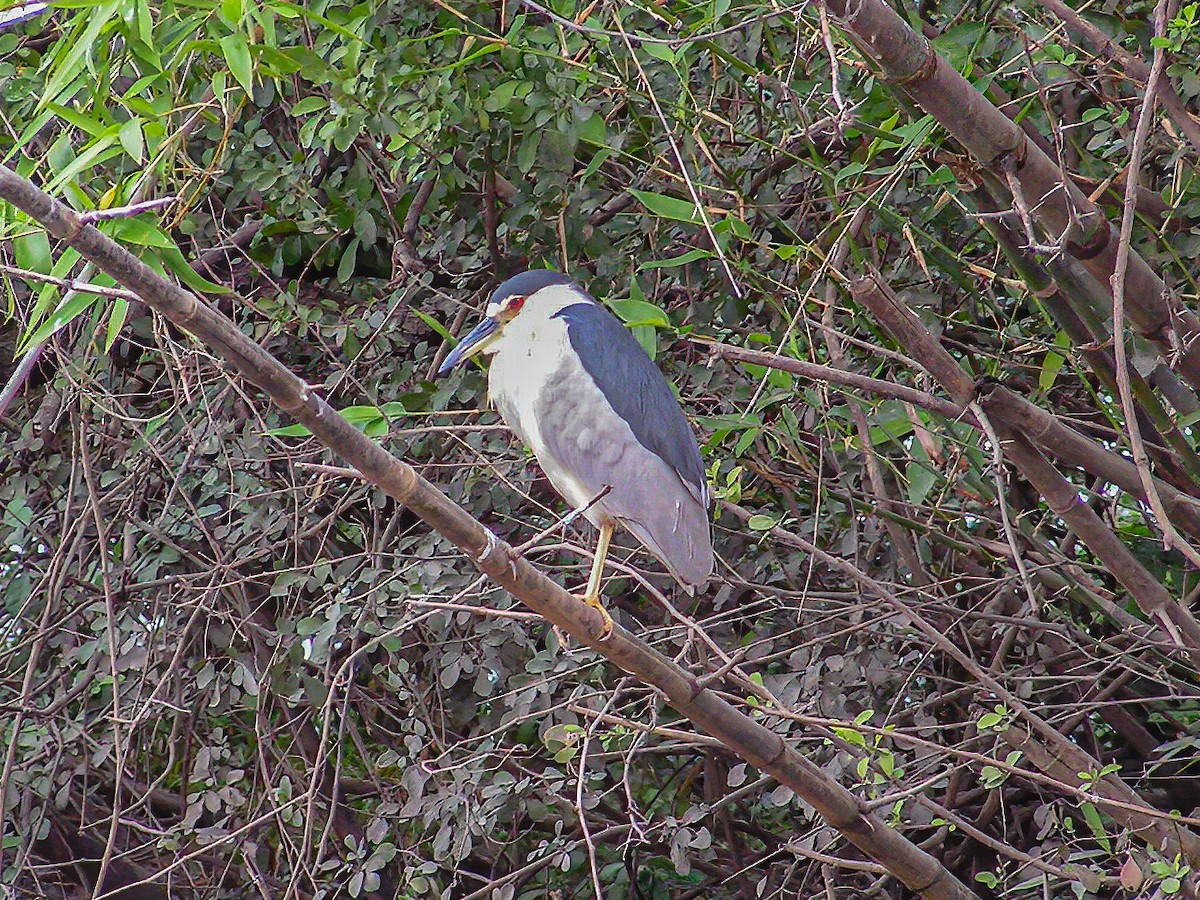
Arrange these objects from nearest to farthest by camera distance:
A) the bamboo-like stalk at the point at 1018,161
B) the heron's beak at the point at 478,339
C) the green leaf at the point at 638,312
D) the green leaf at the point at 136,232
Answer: the bamboo-like stalk at the point at 1018,161 < the green leaf at the point at 136,232 < the green leaf at the point at 638,312 < the heron's beak at the point at 478,339

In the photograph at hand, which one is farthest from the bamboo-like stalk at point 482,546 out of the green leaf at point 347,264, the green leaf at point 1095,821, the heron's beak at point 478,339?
the green leaf at point 347,264

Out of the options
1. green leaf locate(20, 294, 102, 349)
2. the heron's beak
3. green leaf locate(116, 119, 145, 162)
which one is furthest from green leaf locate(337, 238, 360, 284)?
green leaf locate(20, 294, 102, 349)

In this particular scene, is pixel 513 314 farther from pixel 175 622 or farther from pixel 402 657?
pixel 175 622

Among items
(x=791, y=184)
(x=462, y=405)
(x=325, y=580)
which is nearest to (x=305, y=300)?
(x=462, y=405)

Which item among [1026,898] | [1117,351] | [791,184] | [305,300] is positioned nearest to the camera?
[1117,351]

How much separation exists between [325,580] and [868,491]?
894 millimetres

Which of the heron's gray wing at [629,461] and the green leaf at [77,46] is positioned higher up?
the green leaf at [77,46]

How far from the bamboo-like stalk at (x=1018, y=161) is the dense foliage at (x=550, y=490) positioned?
0.14 meters

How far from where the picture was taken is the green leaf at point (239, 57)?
1302 mm

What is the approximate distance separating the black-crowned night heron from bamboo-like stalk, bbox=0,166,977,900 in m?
0.40

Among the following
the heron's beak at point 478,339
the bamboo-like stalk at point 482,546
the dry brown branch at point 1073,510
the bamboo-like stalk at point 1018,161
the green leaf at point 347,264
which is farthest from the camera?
the green leaf at point 347,264

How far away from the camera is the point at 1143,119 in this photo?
4.01 ft

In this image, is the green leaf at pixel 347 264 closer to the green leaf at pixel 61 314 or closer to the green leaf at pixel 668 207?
the green leaf at pixel 668 207

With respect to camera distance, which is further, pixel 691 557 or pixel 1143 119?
pixel 691 557
